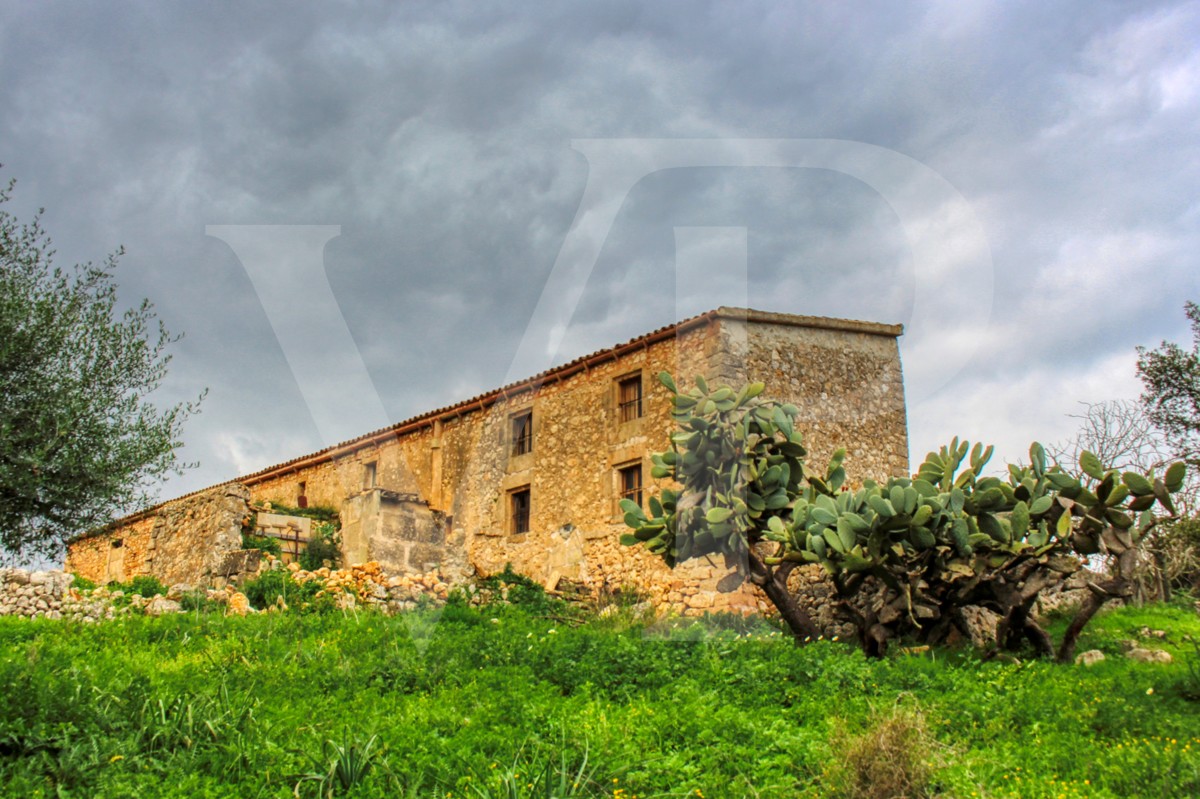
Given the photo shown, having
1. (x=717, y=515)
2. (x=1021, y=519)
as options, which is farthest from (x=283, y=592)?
(x=1021, y=519)

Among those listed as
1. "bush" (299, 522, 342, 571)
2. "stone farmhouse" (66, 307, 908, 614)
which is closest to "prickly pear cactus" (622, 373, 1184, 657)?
"stone farmhouse" (66, 307, 908, 614)

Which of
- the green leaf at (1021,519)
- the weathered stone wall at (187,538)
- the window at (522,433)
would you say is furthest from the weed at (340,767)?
the window at (522,433)

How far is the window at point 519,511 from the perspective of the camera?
728 inches

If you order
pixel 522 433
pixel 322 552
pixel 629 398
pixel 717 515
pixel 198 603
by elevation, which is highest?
pixel 629 398

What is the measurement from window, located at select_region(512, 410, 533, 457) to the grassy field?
905 centimetres

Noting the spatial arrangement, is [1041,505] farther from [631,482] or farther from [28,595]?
[28,595]

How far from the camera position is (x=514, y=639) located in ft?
31.7

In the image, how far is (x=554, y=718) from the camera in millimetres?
6961

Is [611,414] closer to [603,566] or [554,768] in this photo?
[603,566]

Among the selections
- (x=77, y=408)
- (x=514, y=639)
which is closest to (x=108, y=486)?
(x=77, y=408)

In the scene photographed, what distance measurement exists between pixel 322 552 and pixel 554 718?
991cm

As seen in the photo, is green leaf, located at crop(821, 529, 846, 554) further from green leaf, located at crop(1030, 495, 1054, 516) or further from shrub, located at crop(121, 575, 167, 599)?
shrub, located at crop(121, 575, 167, 599)

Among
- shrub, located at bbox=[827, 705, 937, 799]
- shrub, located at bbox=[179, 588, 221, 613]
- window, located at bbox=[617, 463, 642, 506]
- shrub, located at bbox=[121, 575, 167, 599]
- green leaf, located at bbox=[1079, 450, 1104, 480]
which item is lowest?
shrub, located at bbox=[827, 705, 937, 799]

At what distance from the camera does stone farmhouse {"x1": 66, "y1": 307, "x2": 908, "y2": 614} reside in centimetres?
1516
